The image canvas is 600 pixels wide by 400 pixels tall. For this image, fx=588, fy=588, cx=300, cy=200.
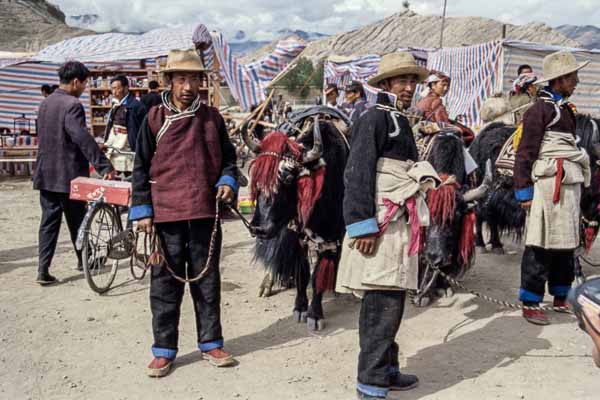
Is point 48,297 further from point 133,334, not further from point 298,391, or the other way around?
point 298,391

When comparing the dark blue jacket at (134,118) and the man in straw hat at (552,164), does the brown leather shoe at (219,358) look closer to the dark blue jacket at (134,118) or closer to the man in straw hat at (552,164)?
the man in straw hat at (552,164)

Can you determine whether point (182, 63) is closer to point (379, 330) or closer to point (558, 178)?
point (379, 330)

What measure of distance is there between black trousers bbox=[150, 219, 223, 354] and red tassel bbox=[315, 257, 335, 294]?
0.91 metres

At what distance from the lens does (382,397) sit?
3.10 m

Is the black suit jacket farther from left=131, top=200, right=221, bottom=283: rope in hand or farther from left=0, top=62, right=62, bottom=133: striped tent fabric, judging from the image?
left=0, top=62, right=62, bottom=133: striped tent fabric

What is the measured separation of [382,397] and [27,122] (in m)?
12.8

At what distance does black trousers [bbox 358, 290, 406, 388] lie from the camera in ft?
10.1

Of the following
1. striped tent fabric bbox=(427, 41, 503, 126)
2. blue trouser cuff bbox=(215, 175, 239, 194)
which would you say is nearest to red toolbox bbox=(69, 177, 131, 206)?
blue trouser cuff bbox=(215, 175, 239, 194)

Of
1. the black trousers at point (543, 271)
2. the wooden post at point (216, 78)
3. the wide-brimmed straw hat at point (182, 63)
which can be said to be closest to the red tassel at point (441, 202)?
the black trousers at point (543, 271)

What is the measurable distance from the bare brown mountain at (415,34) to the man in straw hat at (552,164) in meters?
64.3

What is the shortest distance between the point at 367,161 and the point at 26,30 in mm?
34515

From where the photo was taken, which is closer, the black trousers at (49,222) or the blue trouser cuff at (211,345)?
the blue trouser cuff at (211,345)

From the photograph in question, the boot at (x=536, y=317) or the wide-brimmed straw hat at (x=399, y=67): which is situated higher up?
the wide-brimmed straw hat at (x=399, y=67)

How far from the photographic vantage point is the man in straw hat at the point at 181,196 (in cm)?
348
